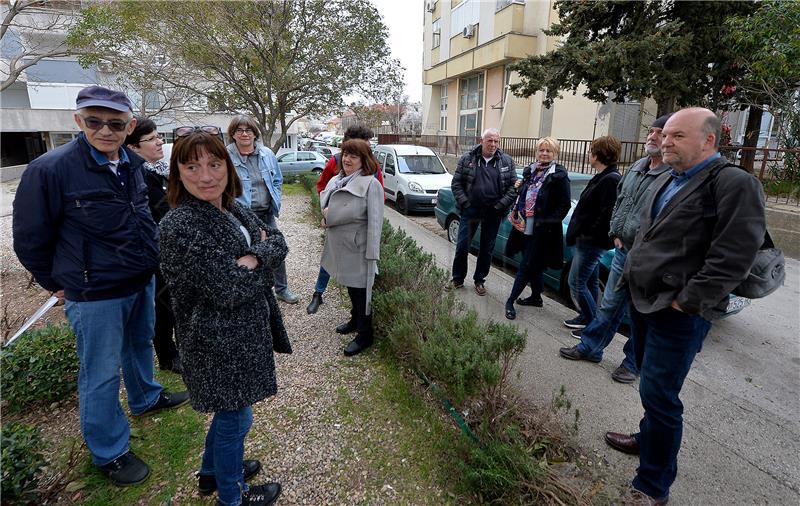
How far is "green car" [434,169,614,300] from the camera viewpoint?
4570mm

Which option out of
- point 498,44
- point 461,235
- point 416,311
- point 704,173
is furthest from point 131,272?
point 498,44

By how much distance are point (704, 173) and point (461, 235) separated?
330 centimetres

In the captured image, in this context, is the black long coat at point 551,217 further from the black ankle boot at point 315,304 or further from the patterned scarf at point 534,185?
the black ankle boot at point 315,304

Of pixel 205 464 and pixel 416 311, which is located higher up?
pixel 416 311

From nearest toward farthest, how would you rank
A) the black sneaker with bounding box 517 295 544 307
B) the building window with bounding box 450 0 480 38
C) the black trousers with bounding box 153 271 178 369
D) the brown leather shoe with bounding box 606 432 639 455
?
the brown leather shoe with bounding box 606 432 639 455
the black trousers with bounding box 153 271 178 369
the black sneaker with bounding box 517 295 544 307
the building window with bounding box 450 0 480 38

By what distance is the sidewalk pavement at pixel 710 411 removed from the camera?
Result: 2377mm

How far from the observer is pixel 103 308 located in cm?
217

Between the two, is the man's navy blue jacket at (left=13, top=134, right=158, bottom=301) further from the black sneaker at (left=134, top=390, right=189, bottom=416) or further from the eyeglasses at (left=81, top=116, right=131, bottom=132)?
the black sneaker at (left=134, top=390, right=189, bottom=416)

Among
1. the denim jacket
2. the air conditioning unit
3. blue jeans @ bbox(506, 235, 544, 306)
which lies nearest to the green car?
blue jeans @ bbox(506, 235, 544, 306)

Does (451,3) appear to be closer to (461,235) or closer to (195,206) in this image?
(461,235)

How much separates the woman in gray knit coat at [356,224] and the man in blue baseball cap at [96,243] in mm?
1489

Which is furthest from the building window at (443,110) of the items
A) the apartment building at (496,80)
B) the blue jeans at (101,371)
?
the blue jeans at (101,371)

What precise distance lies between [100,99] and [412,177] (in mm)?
9647

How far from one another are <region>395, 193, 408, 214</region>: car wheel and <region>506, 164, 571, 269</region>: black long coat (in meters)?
7.24
